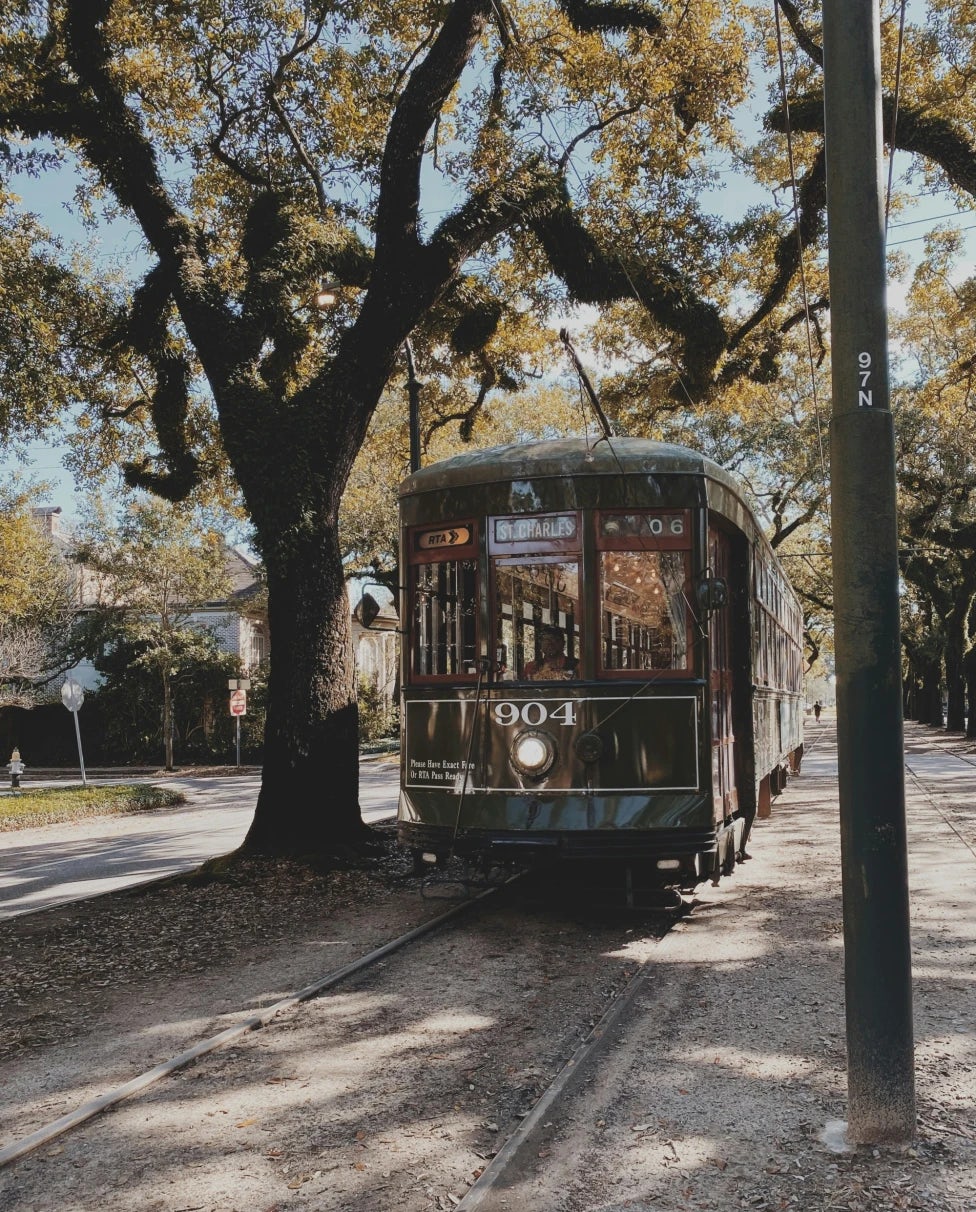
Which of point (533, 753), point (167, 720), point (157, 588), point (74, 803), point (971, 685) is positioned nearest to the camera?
point (533, 753)

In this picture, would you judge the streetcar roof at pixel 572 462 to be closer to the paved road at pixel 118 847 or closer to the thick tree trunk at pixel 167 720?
the paved road at pixel 118 847

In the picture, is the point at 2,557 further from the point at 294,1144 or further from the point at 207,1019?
the point at 294,1144

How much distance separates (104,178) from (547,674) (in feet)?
26.8

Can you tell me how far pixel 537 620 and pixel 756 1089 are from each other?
3.84m

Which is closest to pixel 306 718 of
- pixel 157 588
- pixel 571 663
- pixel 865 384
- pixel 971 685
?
pixel 571 663

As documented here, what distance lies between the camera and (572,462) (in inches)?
307

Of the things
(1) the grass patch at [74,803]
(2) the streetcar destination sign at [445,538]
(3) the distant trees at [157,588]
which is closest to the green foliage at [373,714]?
(3) the distant trees at [157,588]

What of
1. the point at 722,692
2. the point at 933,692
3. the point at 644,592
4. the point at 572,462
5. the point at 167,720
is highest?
the point at 572,462

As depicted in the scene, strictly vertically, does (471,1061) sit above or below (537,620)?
below

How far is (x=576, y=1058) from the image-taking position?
16.5 ft

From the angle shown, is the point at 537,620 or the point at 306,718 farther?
the point at 306,718

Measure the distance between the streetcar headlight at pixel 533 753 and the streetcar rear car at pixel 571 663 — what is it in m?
0.01

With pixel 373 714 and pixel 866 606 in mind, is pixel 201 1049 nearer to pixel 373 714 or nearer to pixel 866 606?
pixel 866 606

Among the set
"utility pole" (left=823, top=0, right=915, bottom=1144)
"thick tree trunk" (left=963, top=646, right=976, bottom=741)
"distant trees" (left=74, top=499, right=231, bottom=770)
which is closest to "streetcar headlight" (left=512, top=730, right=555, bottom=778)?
"utility pole" (left=823, top=0, right=915, bottom=1144)
